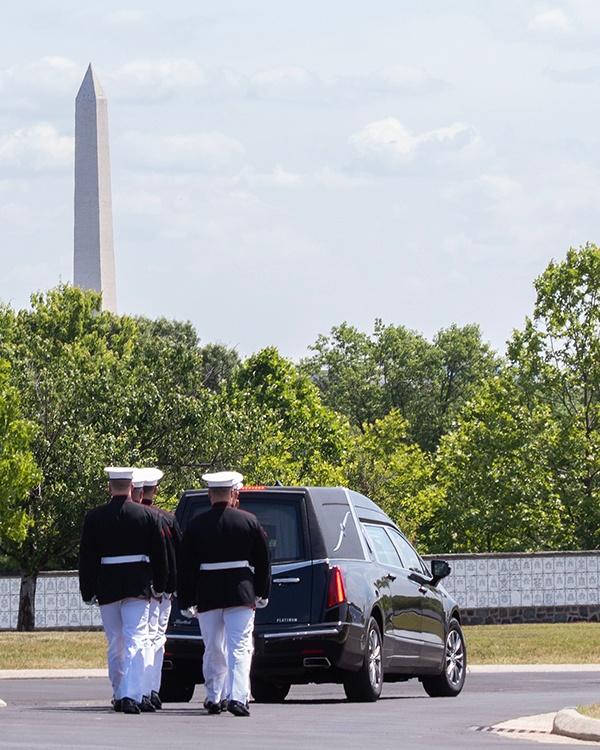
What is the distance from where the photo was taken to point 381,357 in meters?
86.1

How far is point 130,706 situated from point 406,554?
4239 millimetres

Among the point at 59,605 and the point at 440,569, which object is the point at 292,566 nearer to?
the point at 440,569

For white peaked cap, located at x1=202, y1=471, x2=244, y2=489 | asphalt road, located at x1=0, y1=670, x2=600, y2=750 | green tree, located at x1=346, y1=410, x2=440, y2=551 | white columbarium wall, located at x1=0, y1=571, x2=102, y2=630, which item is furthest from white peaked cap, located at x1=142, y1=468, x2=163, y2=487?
green tree, located at x1=346, y1=410, x2=440, y2=551

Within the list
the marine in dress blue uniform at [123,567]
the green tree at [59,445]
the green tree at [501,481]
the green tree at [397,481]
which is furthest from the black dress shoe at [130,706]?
the green tree at [397,481]

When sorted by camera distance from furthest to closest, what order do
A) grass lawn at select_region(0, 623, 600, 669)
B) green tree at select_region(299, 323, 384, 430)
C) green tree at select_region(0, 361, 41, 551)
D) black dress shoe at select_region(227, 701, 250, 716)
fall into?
green tree at select_region(299, 323, 384, 430) < green tree at select_region(0, 361, 41, 551) < grass lawn at select_region(0, 623, 600, 669) < black dress shoe at select_region(227, 701, 250, 716)

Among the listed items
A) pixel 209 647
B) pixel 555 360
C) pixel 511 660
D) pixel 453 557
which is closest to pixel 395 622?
pixel 209 647

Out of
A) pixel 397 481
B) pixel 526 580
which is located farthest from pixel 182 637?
pixel 397 481

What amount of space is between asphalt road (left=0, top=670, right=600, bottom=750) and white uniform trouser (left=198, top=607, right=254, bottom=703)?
21 centimetres

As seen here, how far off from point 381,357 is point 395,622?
7161cm

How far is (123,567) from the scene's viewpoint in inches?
488

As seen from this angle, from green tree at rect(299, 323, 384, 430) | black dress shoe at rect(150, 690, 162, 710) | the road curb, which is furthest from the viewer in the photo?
green tree at rect(299, 323, 384, 430)

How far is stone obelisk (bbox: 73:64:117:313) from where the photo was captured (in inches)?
2827

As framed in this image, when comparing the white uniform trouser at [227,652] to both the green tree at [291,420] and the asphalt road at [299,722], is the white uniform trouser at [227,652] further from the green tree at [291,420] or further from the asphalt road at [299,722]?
the green tree at [291,420]

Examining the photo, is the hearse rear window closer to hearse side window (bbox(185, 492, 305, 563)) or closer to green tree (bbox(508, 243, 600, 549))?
hearse side window (bbox(185, 492, 305, 563))
